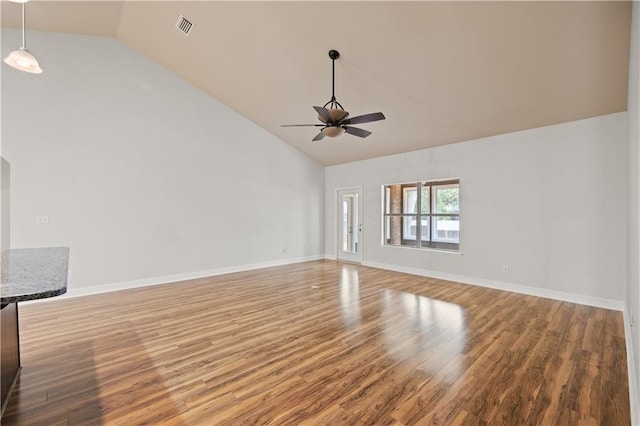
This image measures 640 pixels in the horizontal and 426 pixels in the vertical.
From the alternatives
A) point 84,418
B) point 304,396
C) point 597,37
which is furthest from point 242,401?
point 597,37

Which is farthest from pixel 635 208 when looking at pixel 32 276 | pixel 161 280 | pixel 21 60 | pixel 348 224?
pixel 161 280

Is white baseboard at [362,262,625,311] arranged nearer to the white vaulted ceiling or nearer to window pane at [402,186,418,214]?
window pane at [402,186,418,214]

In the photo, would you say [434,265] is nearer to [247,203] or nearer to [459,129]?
[459,129]

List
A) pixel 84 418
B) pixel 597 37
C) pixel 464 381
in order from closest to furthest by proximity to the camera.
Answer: pixel 84 418 < pixel 464 381 < pixel 597 37

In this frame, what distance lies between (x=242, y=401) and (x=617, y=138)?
18.4 ft

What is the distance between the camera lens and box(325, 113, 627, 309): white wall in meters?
4.01

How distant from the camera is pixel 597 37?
2.93 m

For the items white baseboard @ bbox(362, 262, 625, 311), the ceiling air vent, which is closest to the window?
white baseboard @ bbox(362, 262, 625, 311)

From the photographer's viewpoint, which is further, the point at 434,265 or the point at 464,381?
the point at 434,265

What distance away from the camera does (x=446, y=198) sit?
6.88 meters

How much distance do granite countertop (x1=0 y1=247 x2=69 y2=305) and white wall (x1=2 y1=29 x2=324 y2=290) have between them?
9.96ft

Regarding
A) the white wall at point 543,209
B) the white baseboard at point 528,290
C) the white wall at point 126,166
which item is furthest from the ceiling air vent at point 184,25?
the white baseboard at point 528,290

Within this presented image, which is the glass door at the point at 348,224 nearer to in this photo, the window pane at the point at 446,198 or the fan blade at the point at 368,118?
the window pane at the point at 446,198

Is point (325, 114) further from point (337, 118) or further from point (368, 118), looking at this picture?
point (368, 118)
